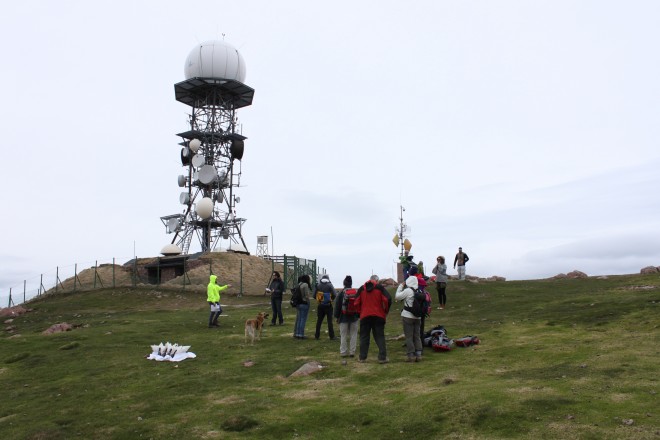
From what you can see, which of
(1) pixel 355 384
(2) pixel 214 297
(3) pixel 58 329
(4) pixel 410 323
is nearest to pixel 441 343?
(4) pixel 410 323

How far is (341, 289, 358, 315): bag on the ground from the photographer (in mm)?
14664

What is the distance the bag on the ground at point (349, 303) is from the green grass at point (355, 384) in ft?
4.15

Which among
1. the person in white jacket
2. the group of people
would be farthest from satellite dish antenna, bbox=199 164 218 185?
the person in white jacket

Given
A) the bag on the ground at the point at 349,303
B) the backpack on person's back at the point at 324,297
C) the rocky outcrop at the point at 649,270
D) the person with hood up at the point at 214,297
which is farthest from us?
the rocky outcrop at the point at 649,270

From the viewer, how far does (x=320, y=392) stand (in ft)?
38.7

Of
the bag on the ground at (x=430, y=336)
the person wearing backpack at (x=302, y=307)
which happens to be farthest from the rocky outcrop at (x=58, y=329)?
the bag on the ground at (x=430, y=336)

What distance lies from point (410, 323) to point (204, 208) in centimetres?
4383

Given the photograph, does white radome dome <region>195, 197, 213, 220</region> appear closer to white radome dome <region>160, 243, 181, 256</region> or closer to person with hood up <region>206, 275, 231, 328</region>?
white radome dome <region>160, 243, 181, 256</region>

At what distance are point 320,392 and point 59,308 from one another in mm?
28681

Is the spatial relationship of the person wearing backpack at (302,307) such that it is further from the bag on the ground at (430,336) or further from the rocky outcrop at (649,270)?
the rocky outcrop at (649,270)

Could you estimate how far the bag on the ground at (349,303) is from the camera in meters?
14.7

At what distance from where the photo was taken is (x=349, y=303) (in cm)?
1479

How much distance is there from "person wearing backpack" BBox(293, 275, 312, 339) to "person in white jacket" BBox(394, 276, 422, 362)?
4469 millimetres

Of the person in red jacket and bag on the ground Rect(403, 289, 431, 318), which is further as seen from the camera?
the person in red jacket
